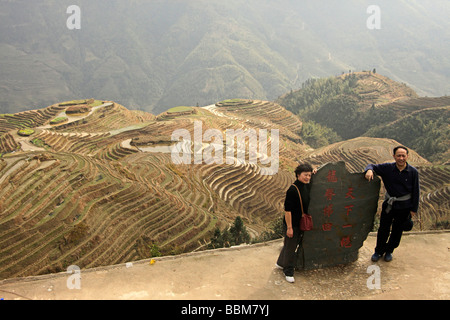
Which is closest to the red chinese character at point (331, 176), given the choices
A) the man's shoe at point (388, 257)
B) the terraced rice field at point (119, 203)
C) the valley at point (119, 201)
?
the man's shoe at point (388, 257)

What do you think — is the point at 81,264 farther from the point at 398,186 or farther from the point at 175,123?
the point at 175,123

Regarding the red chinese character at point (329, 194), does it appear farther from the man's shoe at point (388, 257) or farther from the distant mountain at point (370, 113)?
the distant mountain at point (370, 113)

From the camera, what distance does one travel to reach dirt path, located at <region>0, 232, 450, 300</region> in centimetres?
429

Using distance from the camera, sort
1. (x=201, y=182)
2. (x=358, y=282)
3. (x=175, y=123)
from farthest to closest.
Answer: (x=175, y=123)
(x=201, y=182)
(x=358, y=282)

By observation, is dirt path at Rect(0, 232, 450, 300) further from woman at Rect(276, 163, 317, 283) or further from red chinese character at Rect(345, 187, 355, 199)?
red chinese character at Rect(345, 187, 355, 199)

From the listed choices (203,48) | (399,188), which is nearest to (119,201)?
(399,188)

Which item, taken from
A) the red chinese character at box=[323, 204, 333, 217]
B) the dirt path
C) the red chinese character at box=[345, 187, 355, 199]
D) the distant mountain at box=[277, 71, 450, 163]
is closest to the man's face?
the red chinese character at box=[345, 187, 355, 199]

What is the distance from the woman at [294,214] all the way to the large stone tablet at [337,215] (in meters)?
0.13

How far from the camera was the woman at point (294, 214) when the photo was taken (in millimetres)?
4430

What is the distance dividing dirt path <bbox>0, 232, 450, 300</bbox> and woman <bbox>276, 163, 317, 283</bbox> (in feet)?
0.76

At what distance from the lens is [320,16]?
567 feet

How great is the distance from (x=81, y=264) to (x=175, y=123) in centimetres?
2567

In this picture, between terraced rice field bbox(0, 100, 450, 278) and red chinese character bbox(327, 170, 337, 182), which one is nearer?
red chinese character bbox(327, 170, 337, 182)
